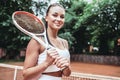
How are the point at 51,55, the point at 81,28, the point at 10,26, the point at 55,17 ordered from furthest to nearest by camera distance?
the point at 81,28, the point at 10,26, the point at 55,17, the point at 51,55

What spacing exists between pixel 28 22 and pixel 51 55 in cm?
61

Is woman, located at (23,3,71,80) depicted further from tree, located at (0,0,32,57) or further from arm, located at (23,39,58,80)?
tree, located at (0,0,32,57)

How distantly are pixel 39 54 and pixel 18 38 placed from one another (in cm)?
2257

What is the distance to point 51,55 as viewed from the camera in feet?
4.71

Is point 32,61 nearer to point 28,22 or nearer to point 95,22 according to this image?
point 28,22

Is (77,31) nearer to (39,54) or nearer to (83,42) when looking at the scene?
(83,42)

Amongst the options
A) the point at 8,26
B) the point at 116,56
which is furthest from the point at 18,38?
the point at 116,56

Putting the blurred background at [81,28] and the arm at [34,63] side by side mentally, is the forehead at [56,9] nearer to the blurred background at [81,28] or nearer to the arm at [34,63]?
the arm at [34,63]

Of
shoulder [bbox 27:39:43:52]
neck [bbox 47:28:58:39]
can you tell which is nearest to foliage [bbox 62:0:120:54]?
neck [bbox 47:28:58:39]

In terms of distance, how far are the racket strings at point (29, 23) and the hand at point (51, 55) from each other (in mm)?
425

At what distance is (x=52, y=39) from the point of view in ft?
5.81

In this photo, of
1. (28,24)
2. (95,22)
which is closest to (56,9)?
(28,24)

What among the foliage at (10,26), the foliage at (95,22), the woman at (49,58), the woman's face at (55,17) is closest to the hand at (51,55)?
the woman at (49,58)

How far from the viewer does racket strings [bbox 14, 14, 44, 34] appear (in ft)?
6.18
